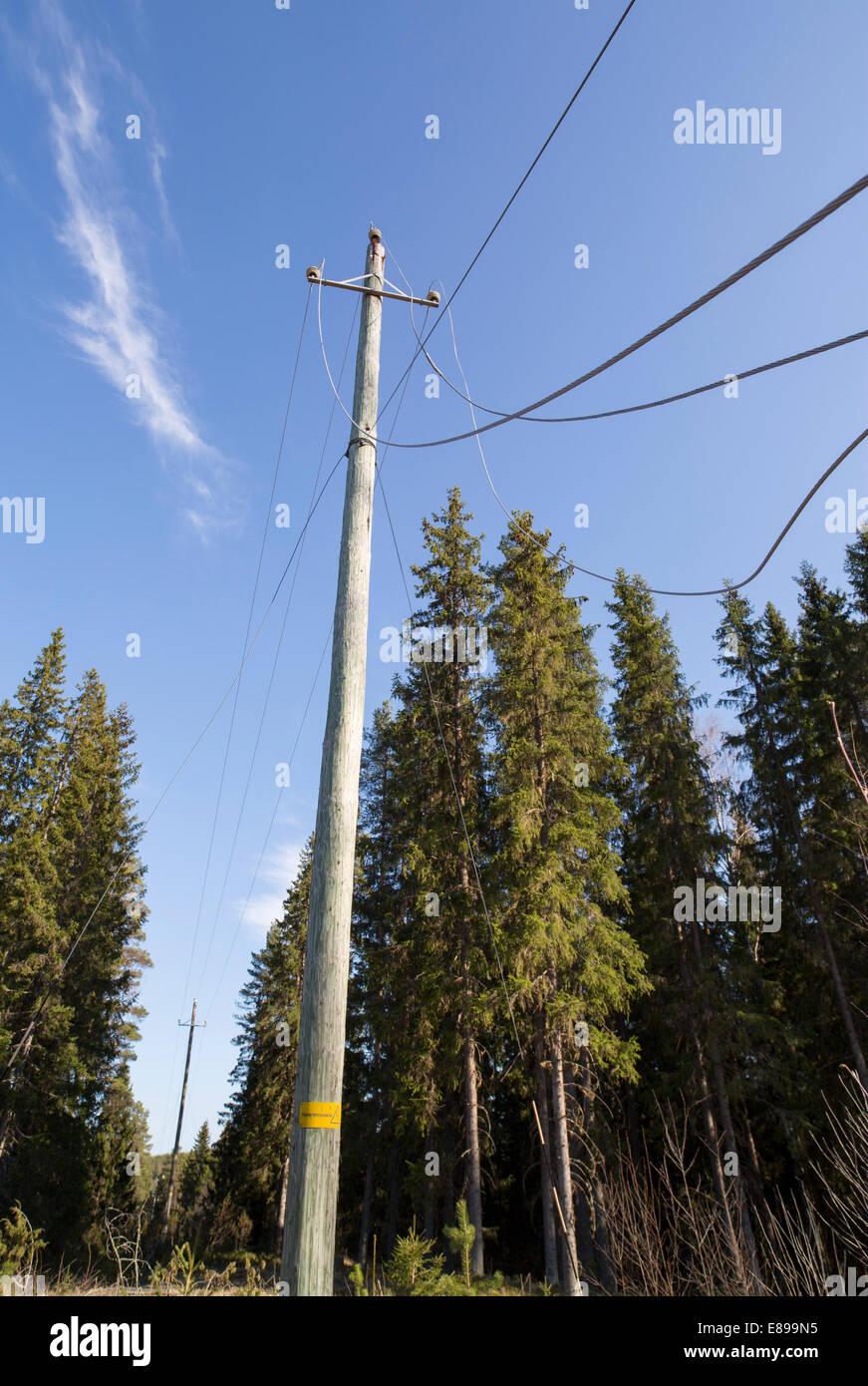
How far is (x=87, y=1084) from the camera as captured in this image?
22734mm

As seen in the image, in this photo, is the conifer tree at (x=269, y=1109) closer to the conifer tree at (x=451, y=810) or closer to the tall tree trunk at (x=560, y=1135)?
the conifer tree at (x=451, y=810)

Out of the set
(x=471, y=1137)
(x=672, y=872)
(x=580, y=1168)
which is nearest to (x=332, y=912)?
(x=471, y=1137)

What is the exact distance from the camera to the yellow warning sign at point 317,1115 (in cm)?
335

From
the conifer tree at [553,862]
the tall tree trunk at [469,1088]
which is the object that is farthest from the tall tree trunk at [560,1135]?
the tall tree trunk at [469,1088]

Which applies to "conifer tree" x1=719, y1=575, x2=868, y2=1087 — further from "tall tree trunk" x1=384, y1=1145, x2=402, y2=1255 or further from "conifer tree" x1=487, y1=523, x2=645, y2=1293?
"tall tree trunk" x1=384, y1=1145, x2=402, y2=1255

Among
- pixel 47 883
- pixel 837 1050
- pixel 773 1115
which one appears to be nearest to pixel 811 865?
pixel 837 1050

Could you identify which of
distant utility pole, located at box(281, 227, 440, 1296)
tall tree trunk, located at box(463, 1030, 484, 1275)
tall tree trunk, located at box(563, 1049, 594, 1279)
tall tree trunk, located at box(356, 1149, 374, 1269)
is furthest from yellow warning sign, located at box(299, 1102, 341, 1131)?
tall tree trunk, located at box(356, 1149, 374, 1269)

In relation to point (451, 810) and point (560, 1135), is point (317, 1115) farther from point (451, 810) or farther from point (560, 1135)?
point (451, 810)

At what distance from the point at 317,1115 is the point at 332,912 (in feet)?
2.91

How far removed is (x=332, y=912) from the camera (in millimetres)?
3684

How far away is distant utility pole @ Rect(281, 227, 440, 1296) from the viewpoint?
3240mm
